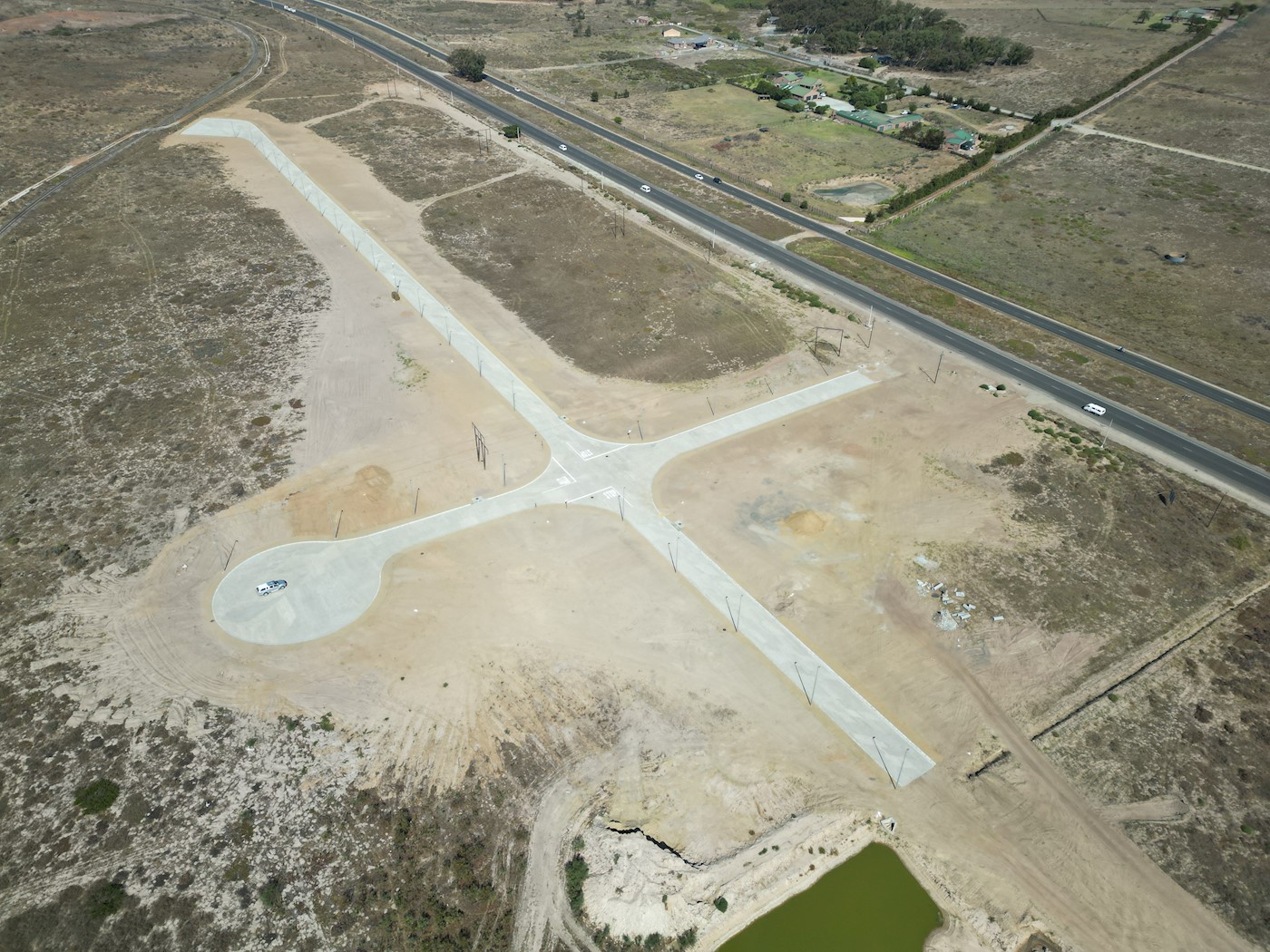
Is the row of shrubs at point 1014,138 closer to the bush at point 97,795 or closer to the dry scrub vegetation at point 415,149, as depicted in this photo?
the dry scrub vegetation at point 415,149

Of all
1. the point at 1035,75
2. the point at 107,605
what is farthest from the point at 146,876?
the point at 1035,75

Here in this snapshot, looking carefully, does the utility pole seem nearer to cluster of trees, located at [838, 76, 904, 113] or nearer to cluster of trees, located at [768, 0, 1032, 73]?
cluster of trees, located at [838, 76, 904, 113]

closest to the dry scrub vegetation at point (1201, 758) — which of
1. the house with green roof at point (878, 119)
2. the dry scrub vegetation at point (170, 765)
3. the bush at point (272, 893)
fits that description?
the dry scrub vegetation at point (170, 765)

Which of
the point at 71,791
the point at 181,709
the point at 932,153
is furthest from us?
the point at 932,153

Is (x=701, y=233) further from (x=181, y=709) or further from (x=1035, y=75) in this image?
(x=1035, y=75)

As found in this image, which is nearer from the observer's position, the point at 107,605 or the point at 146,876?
the point at 146,876

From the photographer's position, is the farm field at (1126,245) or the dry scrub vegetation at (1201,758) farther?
the farm field at (1126,245)

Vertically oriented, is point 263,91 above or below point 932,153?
above
